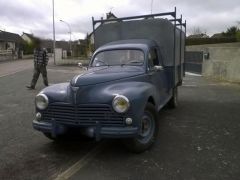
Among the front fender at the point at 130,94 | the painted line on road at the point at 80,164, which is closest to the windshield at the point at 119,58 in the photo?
the front fender at the point at 130,94

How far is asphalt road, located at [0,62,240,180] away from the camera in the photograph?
438cm

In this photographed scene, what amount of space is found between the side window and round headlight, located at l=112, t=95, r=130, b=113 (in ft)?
5.50

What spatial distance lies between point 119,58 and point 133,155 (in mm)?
2176

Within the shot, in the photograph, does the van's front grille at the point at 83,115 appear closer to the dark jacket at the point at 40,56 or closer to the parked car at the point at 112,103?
the parked car at the point at 112,103

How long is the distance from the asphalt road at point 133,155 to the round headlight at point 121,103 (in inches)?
31.5

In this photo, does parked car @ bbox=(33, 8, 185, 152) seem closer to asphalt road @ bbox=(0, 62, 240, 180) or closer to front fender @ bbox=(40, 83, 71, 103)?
front fender @ bbox=(40, 83, 71, 103)

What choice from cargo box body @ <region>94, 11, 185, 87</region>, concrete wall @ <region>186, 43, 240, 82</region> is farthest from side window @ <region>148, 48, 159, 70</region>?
concrete wall @ <region>186, 43, 240, 82</region>

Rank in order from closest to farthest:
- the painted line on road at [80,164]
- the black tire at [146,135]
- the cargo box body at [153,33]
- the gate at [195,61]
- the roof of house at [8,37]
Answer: the painted line on road at [80,164] < the black tire at [146,135] < the cargo box body at [153,33] < the gate at [195,61] < the roof of house at [8,37]

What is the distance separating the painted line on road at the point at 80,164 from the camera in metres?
4.28

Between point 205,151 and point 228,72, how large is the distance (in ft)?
41.7

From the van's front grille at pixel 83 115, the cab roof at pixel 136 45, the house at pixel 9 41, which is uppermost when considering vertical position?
the house at pixel 9 41

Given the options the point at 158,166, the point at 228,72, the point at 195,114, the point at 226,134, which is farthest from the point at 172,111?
the point at 228,72

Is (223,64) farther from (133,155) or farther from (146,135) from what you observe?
(133,155)

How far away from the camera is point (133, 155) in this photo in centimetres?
507
